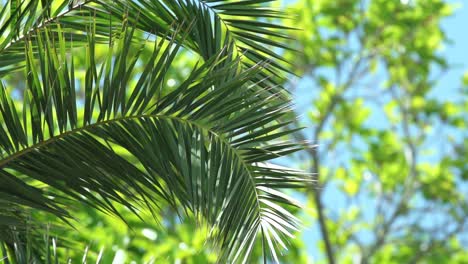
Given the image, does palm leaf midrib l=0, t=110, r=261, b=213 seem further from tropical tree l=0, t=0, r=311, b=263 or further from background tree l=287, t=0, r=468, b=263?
background tree l=287, t=0, r=468, b=263

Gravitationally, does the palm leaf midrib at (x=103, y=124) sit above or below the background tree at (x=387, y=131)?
below

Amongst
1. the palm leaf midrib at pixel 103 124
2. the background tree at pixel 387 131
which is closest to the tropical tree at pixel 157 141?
the palm leaf midrib at pixel 103 124

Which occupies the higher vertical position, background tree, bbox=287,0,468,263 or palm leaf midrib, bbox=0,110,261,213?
background tree, bbox=287,0,468,263

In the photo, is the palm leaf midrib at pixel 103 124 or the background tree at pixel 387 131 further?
the background tree at pixel 387 131

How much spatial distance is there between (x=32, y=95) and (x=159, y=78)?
0.41 metres

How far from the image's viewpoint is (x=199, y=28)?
160 inches

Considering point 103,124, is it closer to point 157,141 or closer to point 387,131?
point 157,141

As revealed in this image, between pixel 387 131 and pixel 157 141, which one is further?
pixel 387 131

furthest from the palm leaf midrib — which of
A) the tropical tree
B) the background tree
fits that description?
the background tree

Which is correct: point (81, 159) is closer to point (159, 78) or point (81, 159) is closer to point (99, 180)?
point (99, 180)

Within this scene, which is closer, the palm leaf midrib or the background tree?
the palm leaf midrib

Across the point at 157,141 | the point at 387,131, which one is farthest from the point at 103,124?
the point at 387,131

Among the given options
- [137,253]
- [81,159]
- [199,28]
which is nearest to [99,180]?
[81,159]

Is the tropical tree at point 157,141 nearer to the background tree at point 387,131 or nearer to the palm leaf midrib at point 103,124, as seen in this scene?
A: the palm leaf midrib at point 103,124
